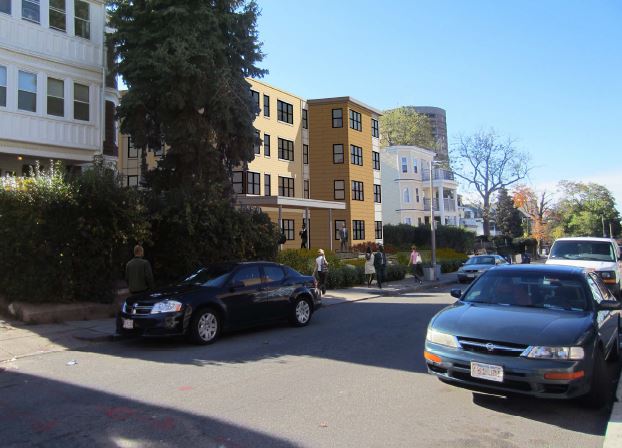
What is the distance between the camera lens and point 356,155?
42.4 m

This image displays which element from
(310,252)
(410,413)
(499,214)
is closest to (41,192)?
(410,413)

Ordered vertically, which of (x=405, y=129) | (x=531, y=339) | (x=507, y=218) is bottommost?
(x=531, y=339)

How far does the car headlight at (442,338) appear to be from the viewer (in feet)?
17.9

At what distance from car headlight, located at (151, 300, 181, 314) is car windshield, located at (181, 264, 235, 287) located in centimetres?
98

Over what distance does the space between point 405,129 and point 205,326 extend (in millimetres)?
65887

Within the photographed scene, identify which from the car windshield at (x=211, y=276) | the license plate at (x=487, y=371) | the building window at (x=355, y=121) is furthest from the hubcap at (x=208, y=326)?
the building window at (x=355, y=121)

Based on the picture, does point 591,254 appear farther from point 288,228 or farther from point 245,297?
point 288,228

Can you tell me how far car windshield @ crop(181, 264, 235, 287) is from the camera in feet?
32.8

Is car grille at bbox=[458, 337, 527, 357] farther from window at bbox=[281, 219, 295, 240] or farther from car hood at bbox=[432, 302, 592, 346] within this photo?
window at bbox=[281, 219, 295, 240]

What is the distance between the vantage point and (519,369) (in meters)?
4.96

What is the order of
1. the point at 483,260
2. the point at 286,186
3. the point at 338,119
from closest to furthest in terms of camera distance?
the point at 483,260 < the point at 286,186 < the point at 338,119

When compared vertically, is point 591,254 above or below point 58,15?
below

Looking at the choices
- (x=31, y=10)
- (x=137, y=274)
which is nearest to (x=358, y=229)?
(x=31, y=10)

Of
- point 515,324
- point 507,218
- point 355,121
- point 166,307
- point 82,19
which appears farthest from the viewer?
point 507,218
